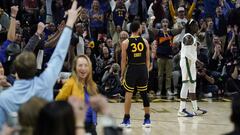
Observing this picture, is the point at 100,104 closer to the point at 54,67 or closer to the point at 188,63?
the point at 54,67

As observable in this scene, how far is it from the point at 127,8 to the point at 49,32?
3691mm

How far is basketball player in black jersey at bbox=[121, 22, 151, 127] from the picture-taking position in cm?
1002

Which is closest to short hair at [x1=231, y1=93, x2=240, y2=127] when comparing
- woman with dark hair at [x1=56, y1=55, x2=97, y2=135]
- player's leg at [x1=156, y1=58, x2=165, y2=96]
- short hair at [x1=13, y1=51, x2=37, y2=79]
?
short hair at [x1=13, y1=51, x2=37, y2=79]

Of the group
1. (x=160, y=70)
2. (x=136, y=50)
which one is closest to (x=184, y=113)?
(x=136, y=50)

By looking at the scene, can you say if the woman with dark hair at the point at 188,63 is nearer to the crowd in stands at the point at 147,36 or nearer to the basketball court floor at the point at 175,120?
the basketball court floor at the point at 175,120

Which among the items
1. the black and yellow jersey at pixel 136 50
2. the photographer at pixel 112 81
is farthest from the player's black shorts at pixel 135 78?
the photographer at pixel 112 81

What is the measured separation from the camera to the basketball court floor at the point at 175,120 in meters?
9.58

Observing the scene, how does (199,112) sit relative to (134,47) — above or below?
below

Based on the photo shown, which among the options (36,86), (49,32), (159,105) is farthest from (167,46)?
(36,86)

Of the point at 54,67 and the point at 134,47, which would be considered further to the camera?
the point at 134,47

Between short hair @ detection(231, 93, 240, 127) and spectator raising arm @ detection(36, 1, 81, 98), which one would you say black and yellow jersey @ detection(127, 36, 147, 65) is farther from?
short hair @ detection(231, 93, 240, 127)

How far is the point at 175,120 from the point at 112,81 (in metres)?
4.19

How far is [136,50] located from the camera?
33.1 feet

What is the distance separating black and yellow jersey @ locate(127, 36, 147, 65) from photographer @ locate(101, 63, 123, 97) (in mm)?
4592
